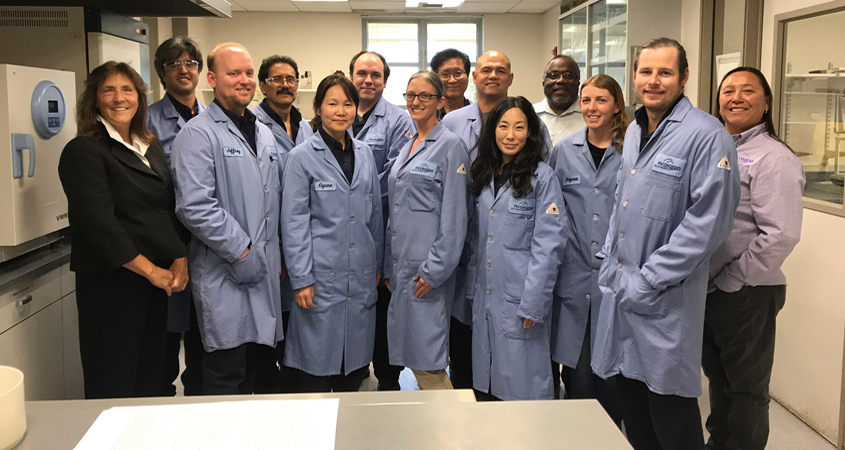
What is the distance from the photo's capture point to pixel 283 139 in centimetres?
290

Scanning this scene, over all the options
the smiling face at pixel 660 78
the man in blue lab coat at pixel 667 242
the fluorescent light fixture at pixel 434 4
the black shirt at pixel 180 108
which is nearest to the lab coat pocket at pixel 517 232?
the man in blue lab coat at pixel 667 242

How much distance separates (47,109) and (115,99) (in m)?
0.39

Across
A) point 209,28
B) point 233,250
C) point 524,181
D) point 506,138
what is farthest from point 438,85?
point 209,28

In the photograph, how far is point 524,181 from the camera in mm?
2334

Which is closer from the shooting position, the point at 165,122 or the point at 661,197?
the point at 661,197

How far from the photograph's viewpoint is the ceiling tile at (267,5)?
719cm

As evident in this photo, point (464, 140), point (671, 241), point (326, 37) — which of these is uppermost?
point (326, 37)

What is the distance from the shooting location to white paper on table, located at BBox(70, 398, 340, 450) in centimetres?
87

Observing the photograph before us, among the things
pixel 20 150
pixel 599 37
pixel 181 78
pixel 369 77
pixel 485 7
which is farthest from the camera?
pixel 485 7

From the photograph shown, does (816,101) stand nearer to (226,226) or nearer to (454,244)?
(454,244)

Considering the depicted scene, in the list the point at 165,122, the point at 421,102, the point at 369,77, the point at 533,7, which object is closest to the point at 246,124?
the point at 165,122

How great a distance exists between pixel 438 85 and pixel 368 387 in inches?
64.1

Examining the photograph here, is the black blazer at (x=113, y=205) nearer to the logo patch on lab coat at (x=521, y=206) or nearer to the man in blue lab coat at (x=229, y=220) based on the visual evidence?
the man in blue lab coat at (x=229, y=220)

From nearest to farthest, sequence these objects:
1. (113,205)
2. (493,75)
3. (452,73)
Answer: (113,205)
(493,75)
(452,73)
